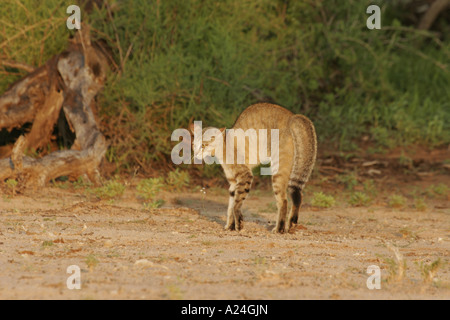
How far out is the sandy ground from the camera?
12.3 feet

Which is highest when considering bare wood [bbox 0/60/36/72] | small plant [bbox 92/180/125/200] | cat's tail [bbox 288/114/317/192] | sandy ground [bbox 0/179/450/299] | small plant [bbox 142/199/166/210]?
bare wood [bbox 0/60/36/72]

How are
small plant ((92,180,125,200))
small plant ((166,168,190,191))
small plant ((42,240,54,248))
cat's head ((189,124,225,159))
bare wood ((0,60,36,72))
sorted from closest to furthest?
small plant ((42,240,54,248)) → cat's head ((189,124,225,159)) → small plant ((92,180,125,200)) → small plant ((166,168,190,191)) → bare wood ((0,60,36,72))

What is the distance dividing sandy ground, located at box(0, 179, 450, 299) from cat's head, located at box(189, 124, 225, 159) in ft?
2.12

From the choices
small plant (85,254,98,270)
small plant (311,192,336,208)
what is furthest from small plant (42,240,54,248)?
small plant (311,192,336,208)

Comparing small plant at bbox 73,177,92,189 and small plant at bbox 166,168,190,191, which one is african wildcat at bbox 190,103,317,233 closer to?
small plant at bbox 166,168,190,191

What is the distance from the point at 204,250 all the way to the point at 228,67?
3920 millimetres

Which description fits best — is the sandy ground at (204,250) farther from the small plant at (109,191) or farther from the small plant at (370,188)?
the small plant at (370,188)

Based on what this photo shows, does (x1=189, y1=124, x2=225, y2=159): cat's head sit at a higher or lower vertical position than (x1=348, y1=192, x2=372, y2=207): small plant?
higher

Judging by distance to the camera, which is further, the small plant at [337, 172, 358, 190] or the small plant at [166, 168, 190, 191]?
the small plant at [337, 172, 358, 190]

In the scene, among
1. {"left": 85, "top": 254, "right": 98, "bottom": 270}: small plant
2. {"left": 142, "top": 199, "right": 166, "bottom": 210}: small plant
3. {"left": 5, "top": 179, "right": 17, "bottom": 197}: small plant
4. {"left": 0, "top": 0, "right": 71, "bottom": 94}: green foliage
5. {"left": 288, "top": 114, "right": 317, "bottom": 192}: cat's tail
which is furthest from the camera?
{"left": 0, "top": 0, "right": 71, "bottom": 94}: green foliage

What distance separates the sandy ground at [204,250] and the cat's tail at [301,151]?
46 centimetres

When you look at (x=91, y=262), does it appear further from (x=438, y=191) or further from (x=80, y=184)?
(x=438, y=191)

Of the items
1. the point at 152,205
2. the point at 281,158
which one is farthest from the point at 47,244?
the point at 281,158

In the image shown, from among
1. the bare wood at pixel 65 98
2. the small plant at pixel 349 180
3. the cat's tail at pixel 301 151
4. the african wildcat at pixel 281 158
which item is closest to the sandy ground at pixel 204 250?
the african wildcat at pixel 281 158
